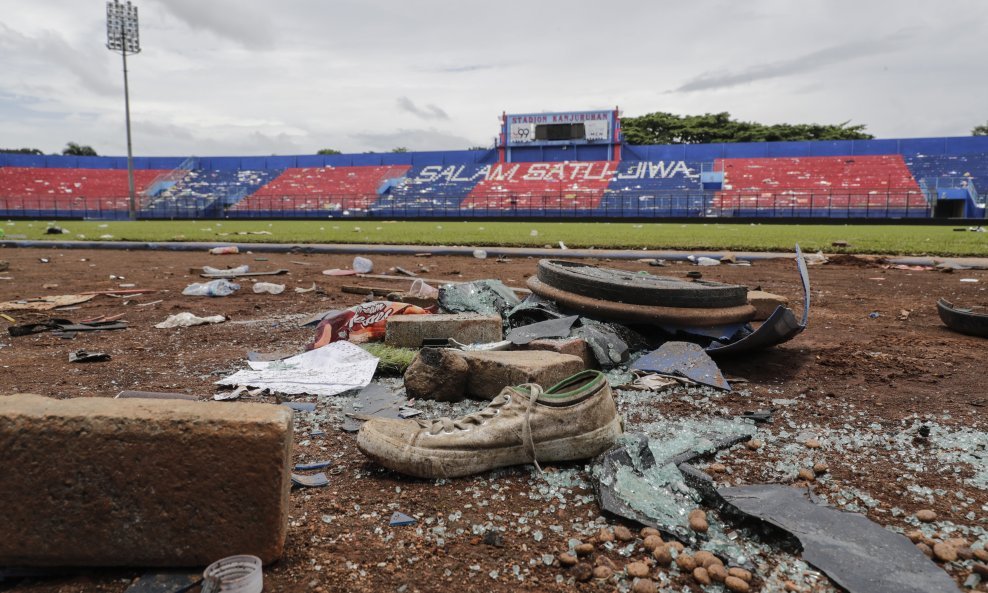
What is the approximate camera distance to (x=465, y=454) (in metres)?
Answer: 2.13

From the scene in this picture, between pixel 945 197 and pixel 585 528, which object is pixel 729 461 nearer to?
pixel 585 528

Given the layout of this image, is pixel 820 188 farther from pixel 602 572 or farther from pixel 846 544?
pixel 602 572

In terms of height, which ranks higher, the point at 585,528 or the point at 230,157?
the point at 230,157

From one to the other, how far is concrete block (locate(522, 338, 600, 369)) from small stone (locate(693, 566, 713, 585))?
1681 mm

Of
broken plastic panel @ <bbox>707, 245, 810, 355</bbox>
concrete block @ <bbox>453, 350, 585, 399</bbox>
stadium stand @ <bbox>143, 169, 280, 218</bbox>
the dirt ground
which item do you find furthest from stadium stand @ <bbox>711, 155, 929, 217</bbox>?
stadium stand @ <bbox>143, 169, 280, 218</bbox>

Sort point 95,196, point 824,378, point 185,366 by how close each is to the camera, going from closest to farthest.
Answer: point 824,378 < point 185,366 < point 95,196

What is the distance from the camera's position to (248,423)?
1513 millimetres

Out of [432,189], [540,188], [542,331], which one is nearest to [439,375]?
[542,331]

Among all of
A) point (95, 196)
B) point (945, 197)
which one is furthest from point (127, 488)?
point (95, 196)

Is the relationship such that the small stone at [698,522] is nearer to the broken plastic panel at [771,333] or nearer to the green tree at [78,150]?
the broken plastic panel at [771,333]

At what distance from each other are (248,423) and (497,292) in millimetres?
3407

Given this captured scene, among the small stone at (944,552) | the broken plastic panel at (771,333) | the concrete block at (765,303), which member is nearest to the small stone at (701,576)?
the small stone at (944,552)

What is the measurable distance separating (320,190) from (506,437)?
44034 millimetres

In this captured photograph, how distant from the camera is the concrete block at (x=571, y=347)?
332cm
